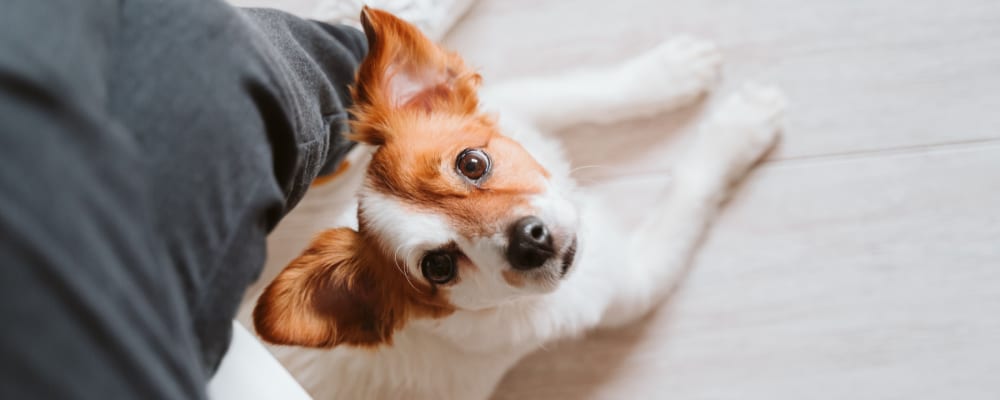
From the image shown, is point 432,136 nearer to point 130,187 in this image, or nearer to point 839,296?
point 130,187

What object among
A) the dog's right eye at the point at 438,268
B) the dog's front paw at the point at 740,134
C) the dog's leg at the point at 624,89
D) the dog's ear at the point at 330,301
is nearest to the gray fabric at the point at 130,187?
the dog's ear at the point at 330,301

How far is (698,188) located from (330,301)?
94 centimetres

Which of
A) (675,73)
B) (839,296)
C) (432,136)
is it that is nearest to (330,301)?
(432,136)

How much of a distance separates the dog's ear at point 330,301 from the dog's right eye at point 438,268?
0.11 meters

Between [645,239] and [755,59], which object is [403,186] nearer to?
[645,239]

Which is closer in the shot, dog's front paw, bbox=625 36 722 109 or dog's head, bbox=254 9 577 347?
dog's head, bbox=254 9 577 347

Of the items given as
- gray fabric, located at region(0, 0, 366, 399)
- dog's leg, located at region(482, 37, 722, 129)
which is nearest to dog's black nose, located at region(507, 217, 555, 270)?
gray fabric, located at region(0, 0, 366, 399)

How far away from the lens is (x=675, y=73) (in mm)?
1707

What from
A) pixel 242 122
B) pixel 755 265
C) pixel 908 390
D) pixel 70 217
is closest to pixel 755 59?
pixel 755 265

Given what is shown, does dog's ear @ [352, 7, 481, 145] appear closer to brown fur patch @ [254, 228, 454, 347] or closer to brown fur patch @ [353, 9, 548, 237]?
brown fur patch @ [353, 9, 548, 237]

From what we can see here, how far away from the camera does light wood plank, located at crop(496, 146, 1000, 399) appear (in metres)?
1.64

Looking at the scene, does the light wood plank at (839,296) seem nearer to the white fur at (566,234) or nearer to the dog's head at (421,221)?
the white fur at (566,234)

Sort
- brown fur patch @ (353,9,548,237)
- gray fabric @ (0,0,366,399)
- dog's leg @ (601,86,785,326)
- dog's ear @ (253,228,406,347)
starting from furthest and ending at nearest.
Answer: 1. dog's leg @ (601,86,785,326)
2. brown fur patch @ (353,9,548,237)
3. dog's ear @ (253,228,406,347)
4. gray fabric @ (0,0,366,399)

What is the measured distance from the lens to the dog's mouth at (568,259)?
1.23m
